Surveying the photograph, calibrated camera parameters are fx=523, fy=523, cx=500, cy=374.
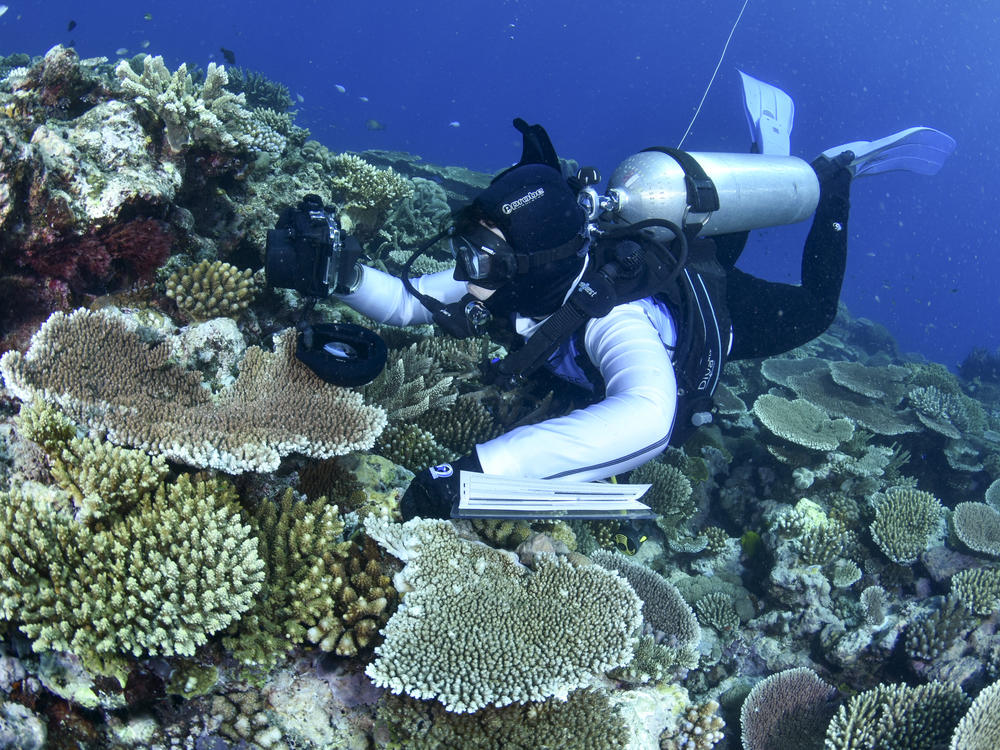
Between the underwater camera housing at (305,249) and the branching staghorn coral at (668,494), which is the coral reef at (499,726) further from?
the branching staghorn coral at (668,494)

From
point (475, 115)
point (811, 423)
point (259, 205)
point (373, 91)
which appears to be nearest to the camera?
point (259, 205)

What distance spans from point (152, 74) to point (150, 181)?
1001 mm

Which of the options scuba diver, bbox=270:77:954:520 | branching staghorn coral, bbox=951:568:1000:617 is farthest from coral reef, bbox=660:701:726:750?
branching staghorn coral, bbox=951:568:1000:617

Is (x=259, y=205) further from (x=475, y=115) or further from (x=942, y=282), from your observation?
(x=942, y=282)

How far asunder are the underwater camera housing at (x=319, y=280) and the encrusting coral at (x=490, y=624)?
95 cm

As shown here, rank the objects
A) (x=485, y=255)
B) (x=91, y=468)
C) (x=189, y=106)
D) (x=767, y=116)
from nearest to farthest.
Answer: (x=91, y=468)
(x=485, y=255)
(x=189, y=106)
(x=767, y=116)

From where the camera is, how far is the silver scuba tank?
167 inches

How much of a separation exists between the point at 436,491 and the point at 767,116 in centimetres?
647

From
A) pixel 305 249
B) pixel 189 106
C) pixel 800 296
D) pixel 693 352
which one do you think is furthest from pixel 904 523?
pixel 189 106

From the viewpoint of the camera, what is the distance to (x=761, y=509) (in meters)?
5.96

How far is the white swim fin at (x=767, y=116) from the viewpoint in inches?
245

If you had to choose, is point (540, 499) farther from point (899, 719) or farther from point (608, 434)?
point (899, 719)

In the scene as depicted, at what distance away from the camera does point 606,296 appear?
3371 mm

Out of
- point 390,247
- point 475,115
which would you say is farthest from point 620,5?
point 390,247
